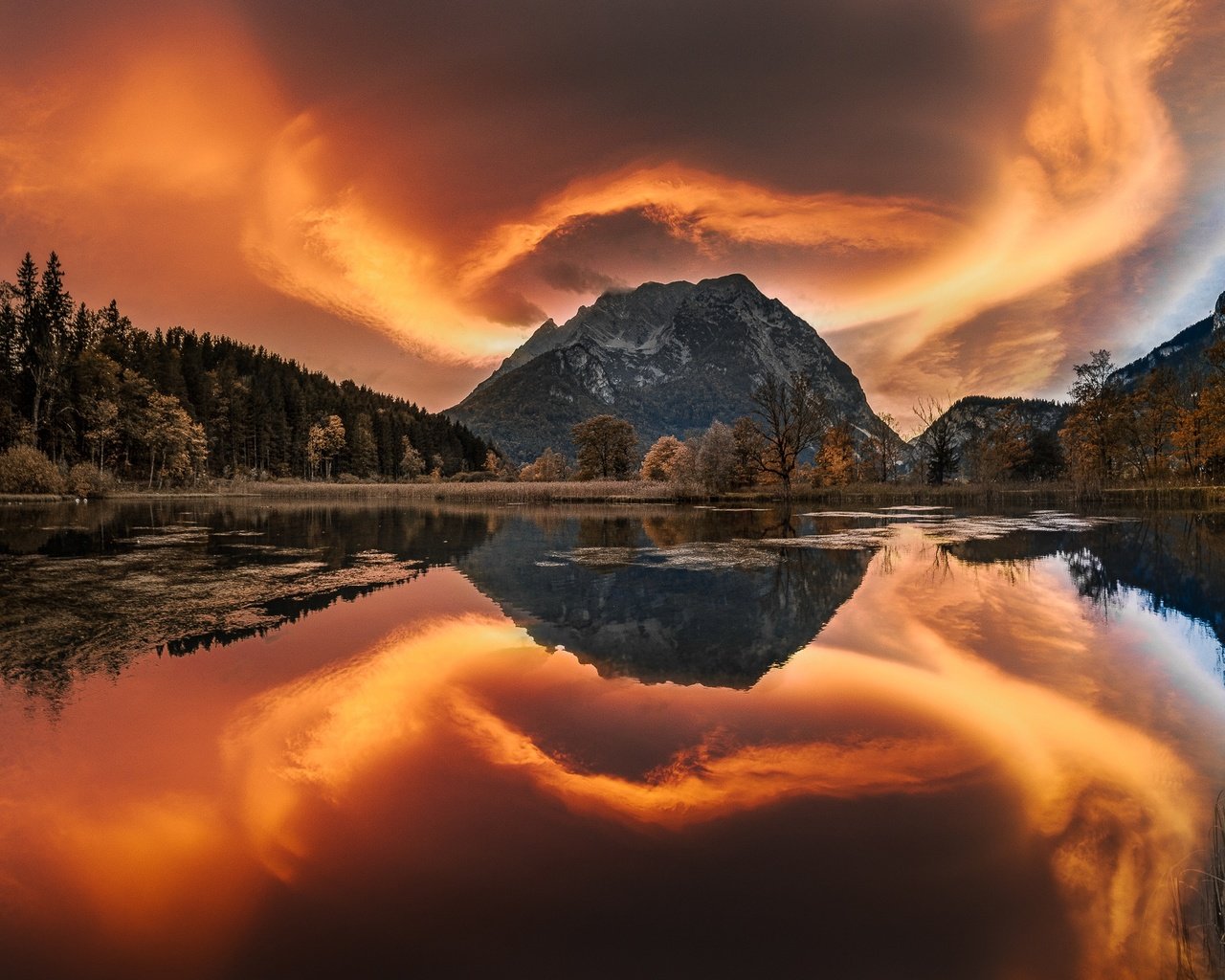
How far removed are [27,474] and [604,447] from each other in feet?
211

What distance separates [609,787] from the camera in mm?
6465

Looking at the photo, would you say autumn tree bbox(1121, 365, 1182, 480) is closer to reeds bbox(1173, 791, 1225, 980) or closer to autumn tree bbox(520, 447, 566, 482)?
reeds bbox(1173, 791, 1225, 980)

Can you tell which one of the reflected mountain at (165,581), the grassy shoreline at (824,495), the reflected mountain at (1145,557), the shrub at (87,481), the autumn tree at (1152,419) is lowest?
the reflected mountain at (1145,557)

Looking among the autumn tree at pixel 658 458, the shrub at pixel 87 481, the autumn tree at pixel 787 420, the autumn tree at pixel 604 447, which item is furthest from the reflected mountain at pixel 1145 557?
the shrub at pixel 87 481

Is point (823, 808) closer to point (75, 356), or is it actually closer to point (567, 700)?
point (567, 700)

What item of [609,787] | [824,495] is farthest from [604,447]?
[609,787]

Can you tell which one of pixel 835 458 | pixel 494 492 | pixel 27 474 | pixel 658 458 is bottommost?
pixel 494 492

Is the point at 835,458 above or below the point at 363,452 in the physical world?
below

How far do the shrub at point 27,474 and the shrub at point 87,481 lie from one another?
97.6 inches

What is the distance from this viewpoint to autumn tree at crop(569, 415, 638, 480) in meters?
92.2

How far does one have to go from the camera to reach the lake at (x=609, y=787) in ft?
14.0

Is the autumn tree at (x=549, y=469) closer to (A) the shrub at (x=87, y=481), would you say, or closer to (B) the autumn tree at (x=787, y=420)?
(B) the autumn tree at (x=787, y=420)

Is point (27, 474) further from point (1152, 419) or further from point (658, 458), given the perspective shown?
point (1152, 419)

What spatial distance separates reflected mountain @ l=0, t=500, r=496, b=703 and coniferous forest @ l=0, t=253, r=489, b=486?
55.1m
